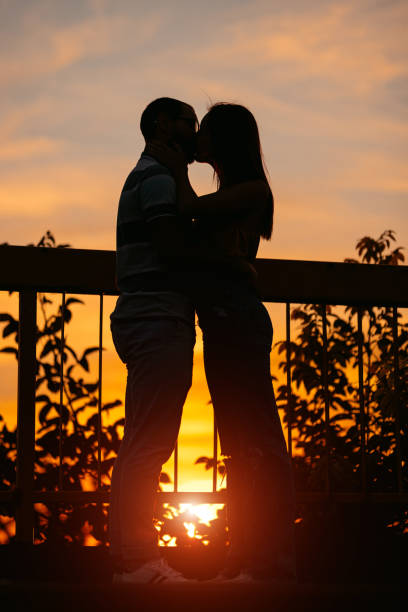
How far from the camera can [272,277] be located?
2994 millimetres

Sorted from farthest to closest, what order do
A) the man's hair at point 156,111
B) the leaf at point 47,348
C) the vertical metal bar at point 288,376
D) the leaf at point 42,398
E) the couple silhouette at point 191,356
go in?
the leaf at point 47,348 → the leaf at point 42,398 → the vertical metal bar at point 288,376 → the man's hair at point 156,111 → the couple silhouette at point 191,356

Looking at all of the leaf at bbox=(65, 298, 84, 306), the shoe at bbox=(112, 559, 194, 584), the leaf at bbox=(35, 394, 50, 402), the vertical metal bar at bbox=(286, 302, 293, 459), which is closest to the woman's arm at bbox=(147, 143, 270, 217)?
the vertical metal bar at bbox=(286, 302, 293, 459)

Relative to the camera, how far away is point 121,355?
7.45ft

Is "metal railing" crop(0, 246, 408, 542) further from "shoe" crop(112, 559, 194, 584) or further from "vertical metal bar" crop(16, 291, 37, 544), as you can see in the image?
"shoe" crop(112, 559, 194, 584)

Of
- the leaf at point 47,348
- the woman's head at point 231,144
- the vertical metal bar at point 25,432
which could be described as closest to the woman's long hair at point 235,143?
the woman's head at point 231,144

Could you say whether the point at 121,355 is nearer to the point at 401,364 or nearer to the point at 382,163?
the point at 401,364

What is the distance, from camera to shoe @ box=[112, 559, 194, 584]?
80.4 inches

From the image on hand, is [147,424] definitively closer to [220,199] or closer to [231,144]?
[220,199]

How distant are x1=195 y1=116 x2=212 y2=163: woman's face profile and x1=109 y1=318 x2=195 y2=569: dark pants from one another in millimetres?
492

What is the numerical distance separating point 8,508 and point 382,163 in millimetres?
3515

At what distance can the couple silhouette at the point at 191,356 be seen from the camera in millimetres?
2152

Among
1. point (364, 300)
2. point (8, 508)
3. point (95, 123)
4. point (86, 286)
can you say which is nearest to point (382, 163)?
point (95, 123)

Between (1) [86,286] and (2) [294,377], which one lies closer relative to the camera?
(1) [86,286]

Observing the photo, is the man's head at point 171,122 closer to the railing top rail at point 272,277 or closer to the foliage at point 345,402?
the railing top rail at point 272,277
